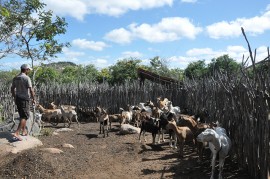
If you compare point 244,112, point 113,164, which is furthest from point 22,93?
point 244,112

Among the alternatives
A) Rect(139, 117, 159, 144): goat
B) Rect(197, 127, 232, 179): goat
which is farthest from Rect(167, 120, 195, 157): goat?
Rect(197, 127, 232, 179): goat

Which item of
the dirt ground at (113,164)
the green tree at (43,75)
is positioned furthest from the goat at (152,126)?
the green tree at (43,75)

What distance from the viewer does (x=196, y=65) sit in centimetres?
3788

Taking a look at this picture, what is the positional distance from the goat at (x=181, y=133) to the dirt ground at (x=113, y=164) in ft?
1.02

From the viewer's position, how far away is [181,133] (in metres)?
8.98

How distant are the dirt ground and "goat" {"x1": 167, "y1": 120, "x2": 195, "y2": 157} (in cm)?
31

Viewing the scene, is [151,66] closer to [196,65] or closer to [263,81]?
[196,65]

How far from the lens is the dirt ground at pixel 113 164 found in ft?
24.7

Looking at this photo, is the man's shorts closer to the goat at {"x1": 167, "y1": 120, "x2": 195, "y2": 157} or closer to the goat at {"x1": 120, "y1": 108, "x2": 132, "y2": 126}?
the goat at {"x1": 167, "y1": 120, "x2": 195, "y2": 157}

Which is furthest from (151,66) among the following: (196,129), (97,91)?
(196,129)

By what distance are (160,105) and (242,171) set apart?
27.0 ft

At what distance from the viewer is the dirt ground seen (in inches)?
297

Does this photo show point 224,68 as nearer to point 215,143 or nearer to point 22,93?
point 215,143

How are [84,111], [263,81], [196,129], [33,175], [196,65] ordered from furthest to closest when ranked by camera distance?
[196,65]
[84,111]
[196,129]
[33,175]
[263,81]
